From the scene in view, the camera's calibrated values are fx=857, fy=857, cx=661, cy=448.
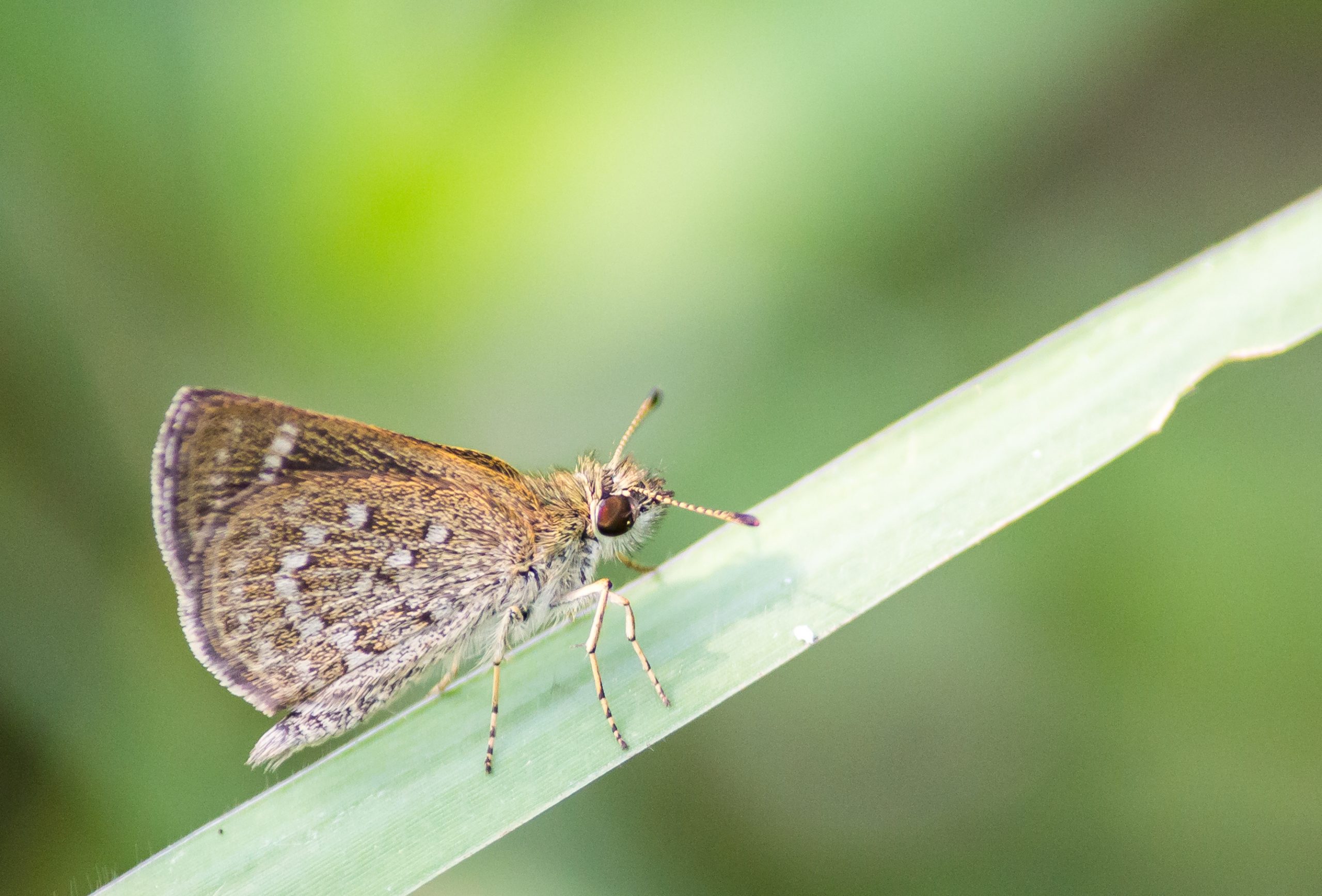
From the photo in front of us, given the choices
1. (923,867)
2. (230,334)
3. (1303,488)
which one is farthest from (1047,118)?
(230,334)

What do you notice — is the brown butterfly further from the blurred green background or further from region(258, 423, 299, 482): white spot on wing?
the blurred green background

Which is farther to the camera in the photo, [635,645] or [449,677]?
[449,677]

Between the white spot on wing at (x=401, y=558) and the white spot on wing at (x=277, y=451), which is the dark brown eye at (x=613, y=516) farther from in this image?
the white spot on wing at (x=277, y=451)

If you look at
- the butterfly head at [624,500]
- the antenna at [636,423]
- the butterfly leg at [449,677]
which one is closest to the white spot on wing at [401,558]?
the butterfly leg at [449,677]

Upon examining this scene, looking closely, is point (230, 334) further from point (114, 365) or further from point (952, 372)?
point (952, 372)

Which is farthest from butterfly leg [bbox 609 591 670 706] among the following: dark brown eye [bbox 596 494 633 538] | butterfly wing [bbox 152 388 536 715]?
butterfly wing [bbox 152 388 536 715]

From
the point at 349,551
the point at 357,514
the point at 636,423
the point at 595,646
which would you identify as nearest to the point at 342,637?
the point at 349,551

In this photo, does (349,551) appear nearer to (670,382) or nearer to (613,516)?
(613,516)

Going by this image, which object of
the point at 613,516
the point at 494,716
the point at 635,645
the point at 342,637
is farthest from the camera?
the point at 613,516
